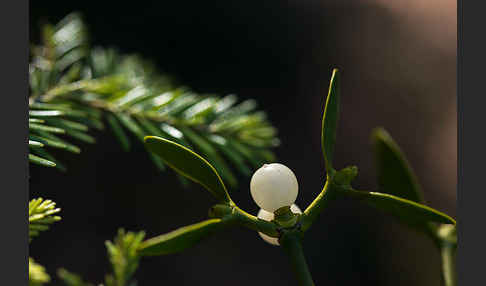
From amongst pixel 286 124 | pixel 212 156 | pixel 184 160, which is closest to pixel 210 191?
pixel 184 160

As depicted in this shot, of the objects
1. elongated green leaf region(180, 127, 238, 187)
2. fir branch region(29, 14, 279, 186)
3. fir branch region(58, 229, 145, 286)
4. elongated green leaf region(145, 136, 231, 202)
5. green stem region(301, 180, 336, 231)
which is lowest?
fir branch region(58, 229, 145, 286)

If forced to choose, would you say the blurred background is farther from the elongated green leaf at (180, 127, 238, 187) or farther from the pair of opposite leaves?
the pair of opposite leaves

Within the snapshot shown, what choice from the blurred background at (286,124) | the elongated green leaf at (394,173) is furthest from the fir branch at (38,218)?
the blurred background at (286,124)

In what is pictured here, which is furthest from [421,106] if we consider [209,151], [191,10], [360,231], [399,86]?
[209,151]

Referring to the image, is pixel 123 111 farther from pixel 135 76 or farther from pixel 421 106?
pixel 421 106

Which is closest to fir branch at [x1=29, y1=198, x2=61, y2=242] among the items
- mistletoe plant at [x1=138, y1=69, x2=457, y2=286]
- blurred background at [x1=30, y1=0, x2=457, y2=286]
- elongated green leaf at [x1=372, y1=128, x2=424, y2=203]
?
mistletoe plant at [x1=138, y1=69, x2=457, y2=286]

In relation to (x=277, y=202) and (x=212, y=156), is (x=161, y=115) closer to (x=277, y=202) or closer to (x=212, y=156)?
(x=212, y=156)
